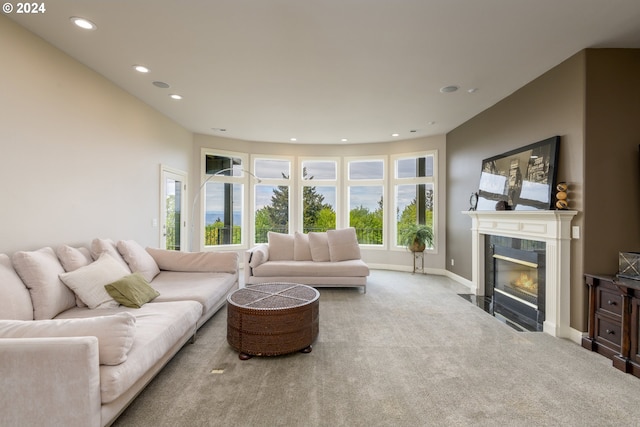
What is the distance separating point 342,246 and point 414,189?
8.12 ft

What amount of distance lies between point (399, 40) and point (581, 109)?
1.99 metres

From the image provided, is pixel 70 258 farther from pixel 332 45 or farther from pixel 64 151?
pixel 332 45

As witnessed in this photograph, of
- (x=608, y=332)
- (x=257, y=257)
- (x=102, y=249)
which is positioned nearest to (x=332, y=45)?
(x=102, y=249)

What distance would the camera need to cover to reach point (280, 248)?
18.3 feet

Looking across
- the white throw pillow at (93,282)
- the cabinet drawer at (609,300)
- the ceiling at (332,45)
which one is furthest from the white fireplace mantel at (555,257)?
the white throw pillow at (93,282)

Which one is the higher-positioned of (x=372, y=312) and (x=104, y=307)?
(x=104, y=307)

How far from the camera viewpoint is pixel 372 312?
4.05m

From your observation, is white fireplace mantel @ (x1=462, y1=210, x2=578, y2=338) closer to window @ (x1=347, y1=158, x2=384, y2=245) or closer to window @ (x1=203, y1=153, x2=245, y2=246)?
window @ (x1=347, y1=158, x2=384, y2=245)

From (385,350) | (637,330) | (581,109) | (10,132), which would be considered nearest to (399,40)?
(581,109)

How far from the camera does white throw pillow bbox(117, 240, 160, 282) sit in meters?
3.53

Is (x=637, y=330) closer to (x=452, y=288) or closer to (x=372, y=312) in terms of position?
(x=372, y=312)

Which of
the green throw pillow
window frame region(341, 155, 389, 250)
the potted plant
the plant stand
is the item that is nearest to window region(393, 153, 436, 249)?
window frame region(341, 155, 389, 250)

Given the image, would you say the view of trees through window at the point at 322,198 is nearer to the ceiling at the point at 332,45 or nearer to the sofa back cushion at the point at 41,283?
the ceiling at the point at 332,45

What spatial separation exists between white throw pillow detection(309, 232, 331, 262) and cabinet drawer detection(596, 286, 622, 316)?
11.9ft
